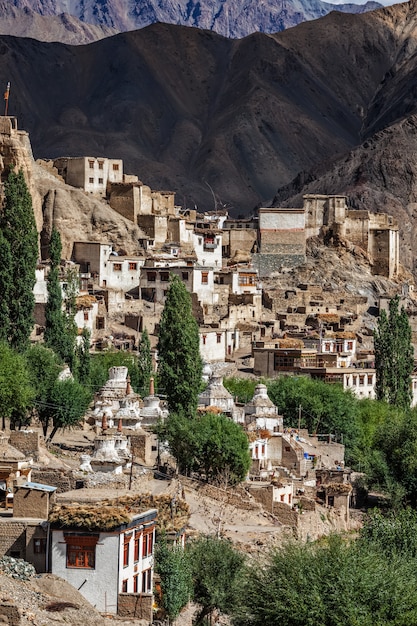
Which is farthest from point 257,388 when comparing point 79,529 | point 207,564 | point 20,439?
point 79,529

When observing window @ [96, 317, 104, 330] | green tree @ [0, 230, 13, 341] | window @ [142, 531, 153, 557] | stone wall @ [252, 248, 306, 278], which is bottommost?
window @ [142, 531, 153, 557]

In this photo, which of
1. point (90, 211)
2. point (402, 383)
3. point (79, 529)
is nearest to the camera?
point (79, 529)

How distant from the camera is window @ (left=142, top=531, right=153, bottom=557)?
3641 centimetres

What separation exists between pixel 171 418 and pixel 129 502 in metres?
19.0

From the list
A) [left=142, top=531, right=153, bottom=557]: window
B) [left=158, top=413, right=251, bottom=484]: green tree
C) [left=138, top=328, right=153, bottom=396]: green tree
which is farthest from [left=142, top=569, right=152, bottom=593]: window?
[left=138, top=328, right=153, bottom=396]: green tree

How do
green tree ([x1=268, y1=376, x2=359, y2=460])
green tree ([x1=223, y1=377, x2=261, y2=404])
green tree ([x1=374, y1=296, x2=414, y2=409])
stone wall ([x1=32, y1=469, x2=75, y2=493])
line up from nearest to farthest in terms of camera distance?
stone wall ([x1=32, y1=469, x2=75, y2=493]) < green tree ([x1=268, y1=376, x2=359, y2=460]) < green tree ([x1=223, y1=377, x2=261, y2=404]) < green tree ([x1=374, y1=296, x2=414, y2=409])

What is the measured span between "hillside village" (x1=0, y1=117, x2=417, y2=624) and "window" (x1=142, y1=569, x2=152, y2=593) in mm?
42

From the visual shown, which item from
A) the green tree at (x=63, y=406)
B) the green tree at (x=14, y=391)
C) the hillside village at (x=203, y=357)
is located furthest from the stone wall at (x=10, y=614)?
the green tree at (x=63, y=406)

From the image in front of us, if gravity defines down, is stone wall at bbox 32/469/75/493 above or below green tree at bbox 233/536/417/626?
above

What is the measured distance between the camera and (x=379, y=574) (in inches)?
1435

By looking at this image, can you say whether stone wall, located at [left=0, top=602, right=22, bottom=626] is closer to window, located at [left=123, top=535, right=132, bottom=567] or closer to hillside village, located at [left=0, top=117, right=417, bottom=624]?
hillside village, located at [left=0, top=117, right=417, bottom=624]

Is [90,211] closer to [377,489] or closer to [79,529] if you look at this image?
[377,489]

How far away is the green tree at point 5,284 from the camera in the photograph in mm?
64375

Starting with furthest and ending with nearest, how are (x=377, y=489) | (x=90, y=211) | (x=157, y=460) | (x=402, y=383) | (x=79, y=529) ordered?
1. (x=90, y=211)
2. (x=402, y=383)
3. (x=377, y=489)
4. (x=157, y=460)
5. (x=79, y=529)
